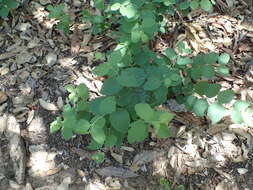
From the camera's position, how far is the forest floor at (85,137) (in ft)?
7.94

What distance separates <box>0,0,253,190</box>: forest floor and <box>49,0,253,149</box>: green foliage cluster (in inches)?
14.7

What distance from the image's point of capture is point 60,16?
2.87 meters

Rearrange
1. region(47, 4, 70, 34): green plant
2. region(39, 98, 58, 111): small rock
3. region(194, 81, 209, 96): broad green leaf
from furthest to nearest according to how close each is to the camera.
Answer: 1. region(47, 4, 70, 34): green plant
2. region(39, 98, 58, 111): small rock
3. region(194, 81, 209, 96): broad green leaf

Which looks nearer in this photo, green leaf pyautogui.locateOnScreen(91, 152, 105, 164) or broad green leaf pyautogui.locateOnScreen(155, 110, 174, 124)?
broad green leaf pyautogui.locateOnScreen(155, 110, 174, 124)

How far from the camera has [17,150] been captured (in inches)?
96.1

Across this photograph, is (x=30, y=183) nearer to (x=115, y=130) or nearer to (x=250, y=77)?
(x=115, y=130)

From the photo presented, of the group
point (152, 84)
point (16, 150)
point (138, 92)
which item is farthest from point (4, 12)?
point (152, 84)

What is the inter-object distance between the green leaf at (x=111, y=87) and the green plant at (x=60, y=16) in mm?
1010

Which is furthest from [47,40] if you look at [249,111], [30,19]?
[249,111]

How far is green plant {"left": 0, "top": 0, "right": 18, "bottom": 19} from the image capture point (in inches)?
118

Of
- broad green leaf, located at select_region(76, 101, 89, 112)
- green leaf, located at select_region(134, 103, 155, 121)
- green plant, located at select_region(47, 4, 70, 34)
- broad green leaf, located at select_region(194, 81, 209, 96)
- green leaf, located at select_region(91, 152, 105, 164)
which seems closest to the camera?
green leaf, located at select_region(134, 103, 155, 121)

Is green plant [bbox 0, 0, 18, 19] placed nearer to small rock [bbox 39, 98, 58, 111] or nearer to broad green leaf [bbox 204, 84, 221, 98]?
small rock [bbox 39, 98, 58, 111]

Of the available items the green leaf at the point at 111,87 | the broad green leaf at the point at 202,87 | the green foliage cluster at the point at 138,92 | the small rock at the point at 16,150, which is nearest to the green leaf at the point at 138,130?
the green foliage cluster at the point at 138,92

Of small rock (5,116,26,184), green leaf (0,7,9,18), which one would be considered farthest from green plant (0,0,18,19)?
small rock (5,116,26,184)
